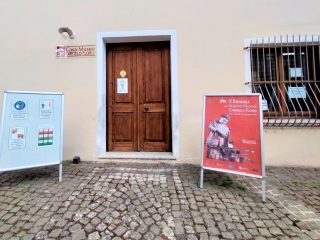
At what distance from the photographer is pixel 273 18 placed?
14.3 ft

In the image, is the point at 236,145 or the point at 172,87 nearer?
the point at 236,145

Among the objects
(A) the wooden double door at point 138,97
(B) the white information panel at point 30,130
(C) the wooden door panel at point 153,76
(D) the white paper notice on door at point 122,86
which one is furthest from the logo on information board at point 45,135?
(C) the wooden door panel at point 153,76

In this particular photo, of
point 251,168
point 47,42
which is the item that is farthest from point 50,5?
point 251,168

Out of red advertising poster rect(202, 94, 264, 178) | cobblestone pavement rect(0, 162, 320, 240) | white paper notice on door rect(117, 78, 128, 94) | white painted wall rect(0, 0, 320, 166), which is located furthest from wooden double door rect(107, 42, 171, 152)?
red advertising poster rect(202, 94, 264, 178)

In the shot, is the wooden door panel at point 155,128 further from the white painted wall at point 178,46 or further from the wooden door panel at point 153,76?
the white painted wall at point 178,46

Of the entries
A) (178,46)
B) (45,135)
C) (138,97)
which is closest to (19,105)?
(45,135)

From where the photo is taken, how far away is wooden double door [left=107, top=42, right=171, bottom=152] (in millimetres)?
4688

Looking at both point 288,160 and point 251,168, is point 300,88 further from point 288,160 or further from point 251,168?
point 251,168

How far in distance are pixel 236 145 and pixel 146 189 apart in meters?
1.39

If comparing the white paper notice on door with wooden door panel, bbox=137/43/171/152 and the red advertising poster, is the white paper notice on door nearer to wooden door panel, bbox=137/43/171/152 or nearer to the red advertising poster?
wooden door panel, bbox=137/43/171/152

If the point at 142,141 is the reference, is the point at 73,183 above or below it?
below

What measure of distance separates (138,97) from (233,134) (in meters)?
2.19

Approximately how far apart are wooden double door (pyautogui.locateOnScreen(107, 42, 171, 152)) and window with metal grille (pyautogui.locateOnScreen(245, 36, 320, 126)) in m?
1.67

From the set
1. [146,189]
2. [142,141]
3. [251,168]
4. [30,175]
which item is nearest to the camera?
[251,168]
